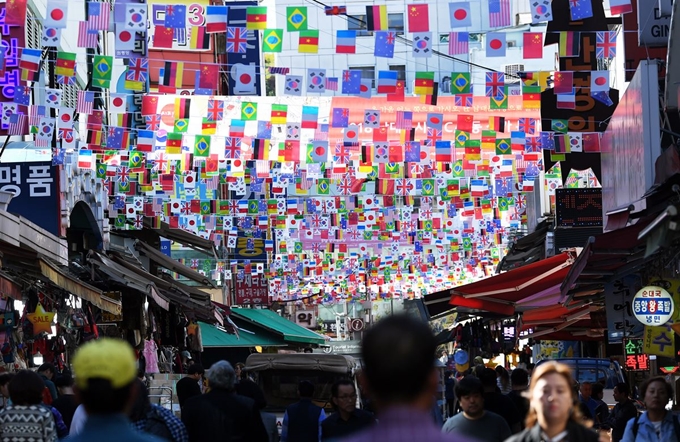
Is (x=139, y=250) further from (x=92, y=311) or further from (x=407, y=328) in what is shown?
(x=407, y=328)

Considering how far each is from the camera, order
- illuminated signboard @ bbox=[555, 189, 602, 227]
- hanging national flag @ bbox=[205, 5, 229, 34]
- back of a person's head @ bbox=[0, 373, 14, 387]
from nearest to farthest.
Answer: back of a person's head @ bbox=[0, 373, 14, 387] → hanging national flag @ bbox=[205, 5, 229, 34] → illuminated signboard @ bbox=[555, 189, 602, 227]

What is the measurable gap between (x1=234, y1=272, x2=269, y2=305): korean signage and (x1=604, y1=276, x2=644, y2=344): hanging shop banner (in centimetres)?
3327

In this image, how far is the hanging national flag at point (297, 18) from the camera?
16.7 m

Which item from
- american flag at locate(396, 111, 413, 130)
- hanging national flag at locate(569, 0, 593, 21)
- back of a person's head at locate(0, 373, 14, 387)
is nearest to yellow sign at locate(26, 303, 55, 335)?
back of a person's head at locate(0, 373, 14, 387)

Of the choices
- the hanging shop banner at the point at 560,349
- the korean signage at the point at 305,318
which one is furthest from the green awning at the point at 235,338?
the korean signage at the point at 305,318

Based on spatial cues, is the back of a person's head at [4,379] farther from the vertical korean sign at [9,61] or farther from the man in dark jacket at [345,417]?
→ the vertical korean sign at [9,61]

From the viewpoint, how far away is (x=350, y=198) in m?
40.8

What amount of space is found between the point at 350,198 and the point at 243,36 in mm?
23534

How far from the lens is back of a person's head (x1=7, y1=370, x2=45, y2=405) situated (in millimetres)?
8719

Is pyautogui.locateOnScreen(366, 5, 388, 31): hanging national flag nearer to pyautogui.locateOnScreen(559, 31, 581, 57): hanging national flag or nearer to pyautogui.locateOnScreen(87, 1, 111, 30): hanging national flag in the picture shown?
pyautogui.locateOnScreen(559, 31, 581, 57): hanging national flag

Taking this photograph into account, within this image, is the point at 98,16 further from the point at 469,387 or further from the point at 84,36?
the point at 469,387

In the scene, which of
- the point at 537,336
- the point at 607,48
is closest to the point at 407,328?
the point at 607,48

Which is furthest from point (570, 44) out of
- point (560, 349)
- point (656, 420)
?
point (560, 349)

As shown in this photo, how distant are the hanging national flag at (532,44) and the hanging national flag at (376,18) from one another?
2.72 meters
